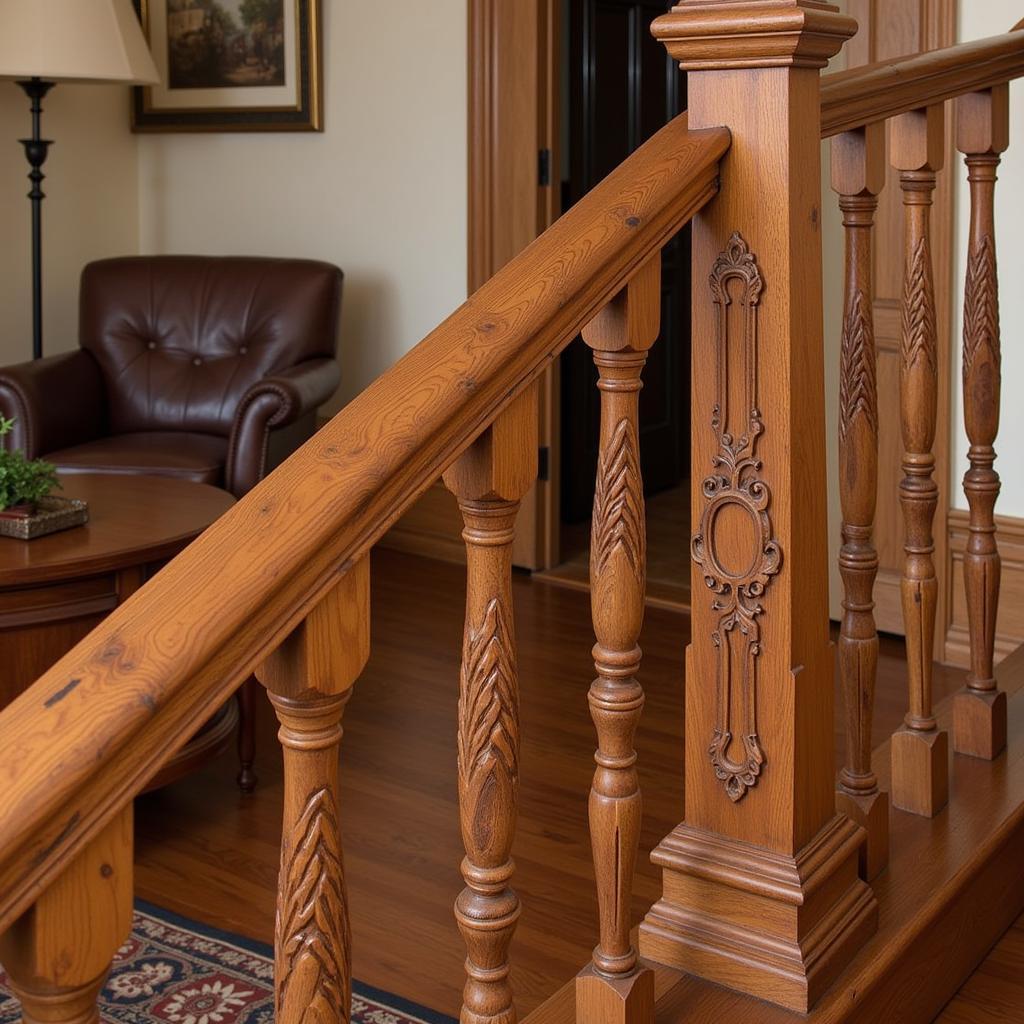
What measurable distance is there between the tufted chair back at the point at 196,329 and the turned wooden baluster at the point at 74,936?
3938mm

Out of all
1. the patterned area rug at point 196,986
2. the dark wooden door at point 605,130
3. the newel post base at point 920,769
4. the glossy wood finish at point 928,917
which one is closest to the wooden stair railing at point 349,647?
the glossy wood finish at point 928,917

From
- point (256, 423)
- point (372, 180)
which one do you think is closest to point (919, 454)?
point (256, 423)

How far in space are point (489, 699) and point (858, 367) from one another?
2.40 ft

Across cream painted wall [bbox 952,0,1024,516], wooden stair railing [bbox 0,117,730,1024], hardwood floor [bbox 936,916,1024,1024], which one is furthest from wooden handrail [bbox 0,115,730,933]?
cream painted wall [bbox 952,0,1024,516]

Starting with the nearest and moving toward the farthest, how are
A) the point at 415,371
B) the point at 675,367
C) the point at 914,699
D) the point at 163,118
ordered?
the point at 415,371, the point at 914,699, the point at 163,118, the point at 675,367

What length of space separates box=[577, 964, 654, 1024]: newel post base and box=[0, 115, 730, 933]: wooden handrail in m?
0.54

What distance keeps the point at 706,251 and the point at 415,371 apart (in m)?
0.43

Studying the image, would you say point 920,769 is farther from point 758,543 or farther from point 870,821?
point 758,543

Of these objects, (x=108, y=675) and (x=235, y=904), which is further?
(x=235, y=904)

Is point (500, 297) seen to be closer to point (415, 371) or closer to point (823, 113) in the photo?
point (415, 371)

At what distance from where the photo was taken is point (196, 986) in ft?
7.75

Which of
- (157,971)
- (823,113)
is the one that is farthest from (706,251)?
(157,971)

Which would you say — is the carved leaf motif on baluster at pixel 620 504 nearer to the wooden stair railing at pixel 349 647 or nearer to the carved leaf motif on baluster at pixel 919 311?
the wooden stair railing at pixel 349 647

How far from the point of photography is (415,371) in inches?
41.6
